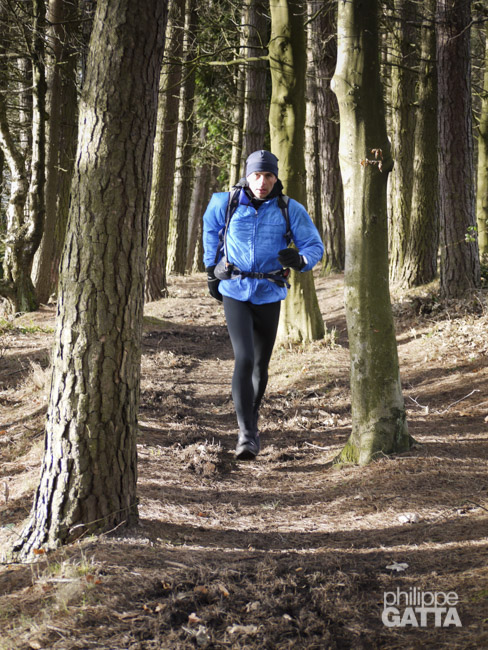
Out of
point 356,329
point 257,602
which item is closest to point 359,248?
point 356,329

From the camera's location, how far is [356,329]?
5.00 metres

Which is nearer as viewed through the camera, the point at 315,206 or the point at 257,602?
the point at 257,602

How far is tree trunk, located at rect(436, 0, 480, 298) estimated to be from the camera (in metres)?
10.2

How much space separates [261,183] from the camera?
17.1 feet

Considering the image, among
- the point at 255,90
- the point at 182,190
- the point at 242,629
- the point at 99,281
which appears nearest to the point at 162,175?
the point at 255,90

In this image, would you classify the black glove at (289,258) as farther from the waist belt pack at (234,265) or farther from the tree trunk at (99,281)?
the tree trunk at (99,281)

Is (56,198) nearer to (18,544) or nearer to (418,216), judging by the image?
(418,216)

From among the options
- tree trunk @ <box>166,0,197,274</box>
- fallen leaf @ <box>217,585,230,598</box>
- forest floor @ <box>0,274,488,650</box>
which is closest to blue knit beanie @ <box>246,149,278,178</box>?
forest floor @ <box>0,274,488,650</box>

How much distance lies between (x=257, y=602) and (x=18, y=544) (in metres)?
1.47

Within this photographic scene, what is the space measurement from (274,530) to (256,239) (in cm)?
241

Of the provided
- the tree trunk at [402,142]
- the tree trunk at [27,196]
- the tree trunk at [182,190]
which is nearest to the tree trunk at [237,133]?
the tree trunk at [182,190]

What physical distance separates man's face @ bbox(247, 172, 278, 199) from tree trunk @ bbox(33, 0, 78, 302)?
8.87 metres

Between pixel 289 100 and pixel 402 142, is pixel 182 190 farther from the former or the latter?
pixel 289 100

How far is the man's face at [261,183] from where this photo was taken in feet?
17.1
